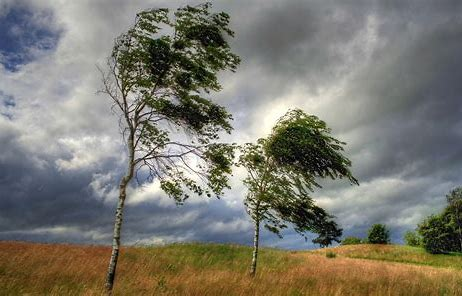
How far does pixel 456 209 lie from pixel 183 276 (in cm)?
5753

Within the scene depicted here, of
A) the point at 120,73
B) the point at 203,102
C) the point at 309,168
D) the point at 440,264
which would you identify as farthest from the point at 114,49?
the point at 440,264

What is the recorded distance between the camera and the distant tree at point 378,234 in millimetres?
52094

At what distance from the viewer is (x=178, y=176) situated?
1153cm

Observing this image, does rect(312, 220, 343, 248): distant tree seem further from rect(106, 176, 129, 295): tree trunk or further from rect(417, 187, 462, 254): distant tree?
rect(417, 187, 462, 254): distant tree

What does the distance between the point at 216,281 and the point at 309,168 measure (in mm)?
7264

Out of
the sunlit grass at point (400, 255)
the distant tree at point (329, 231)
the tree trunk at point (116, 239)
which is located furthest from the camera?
the sunlit grass at point (400, 255)

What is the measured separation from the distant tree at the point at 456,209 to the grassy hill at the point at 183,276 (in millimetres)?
41922

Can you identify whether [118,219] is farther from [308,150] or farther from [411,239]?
[411,239]

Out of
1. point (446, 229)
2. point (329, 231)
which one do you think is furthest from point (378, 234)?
point (329, 231)

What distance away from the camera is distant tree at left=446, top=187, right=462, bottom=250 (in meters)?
56.1

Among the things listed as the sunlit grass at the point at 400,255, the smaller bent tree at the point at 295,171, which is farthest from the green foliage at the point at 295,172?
the sunlit grass at the point at 400,255

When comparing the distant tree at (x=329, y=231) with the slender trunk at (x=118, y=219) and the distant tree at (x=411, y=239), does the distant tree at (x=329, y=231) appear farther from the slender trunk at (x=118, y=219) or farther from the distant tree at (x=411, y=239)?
the distant tree at (x=411, y=239)

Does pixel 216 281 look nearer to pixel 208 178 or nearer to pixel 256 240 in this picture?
pixel 208 178

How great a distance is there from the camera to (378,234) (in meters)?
52.8
